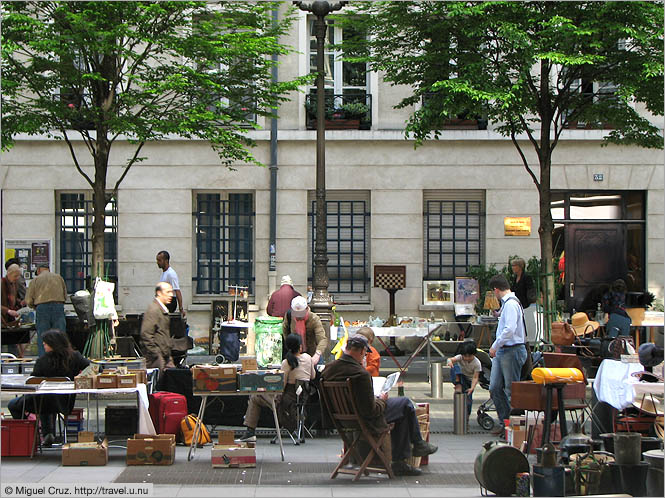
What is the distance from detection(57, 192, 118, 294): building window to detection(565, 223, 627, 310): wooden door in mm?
10330

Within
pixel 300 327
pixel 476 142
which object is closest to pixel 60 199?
pixel 476 142

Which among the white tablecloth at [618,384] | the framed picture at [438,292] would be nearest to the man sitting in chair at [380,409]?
the white tablecloth at [618,384]

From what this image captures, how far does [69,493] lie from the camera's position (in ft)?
29.7

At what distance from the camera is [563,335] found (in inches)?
587

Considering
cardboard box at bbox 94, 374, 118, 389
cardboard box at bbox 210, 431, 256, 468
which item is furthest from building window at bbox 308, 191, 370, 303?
cardboard box at bbox 210, 431, 256, 468

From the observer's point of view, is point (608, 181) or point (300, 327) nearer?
point (300, 327)

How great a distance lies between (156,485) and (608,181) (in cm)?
1560

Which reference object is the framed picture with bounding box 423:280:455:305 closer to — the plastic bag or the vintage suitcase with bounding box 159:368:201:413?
the plastic bag

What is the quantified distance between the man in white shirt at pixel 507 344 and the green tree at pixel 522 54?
14.6 ft

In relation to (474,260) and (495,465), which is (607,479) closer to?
(495,465)

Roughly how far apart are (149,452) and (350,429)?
224cm

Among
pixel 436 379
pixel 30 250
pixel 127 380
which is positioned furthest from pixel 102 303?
pixel 30 250

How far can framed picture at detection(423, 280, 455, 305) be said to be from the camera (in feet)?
73.5

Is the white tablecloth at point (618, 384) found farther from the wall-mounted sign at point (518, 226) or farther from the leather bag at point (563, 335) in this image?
the wall-mounted sign at point (518, 226)
